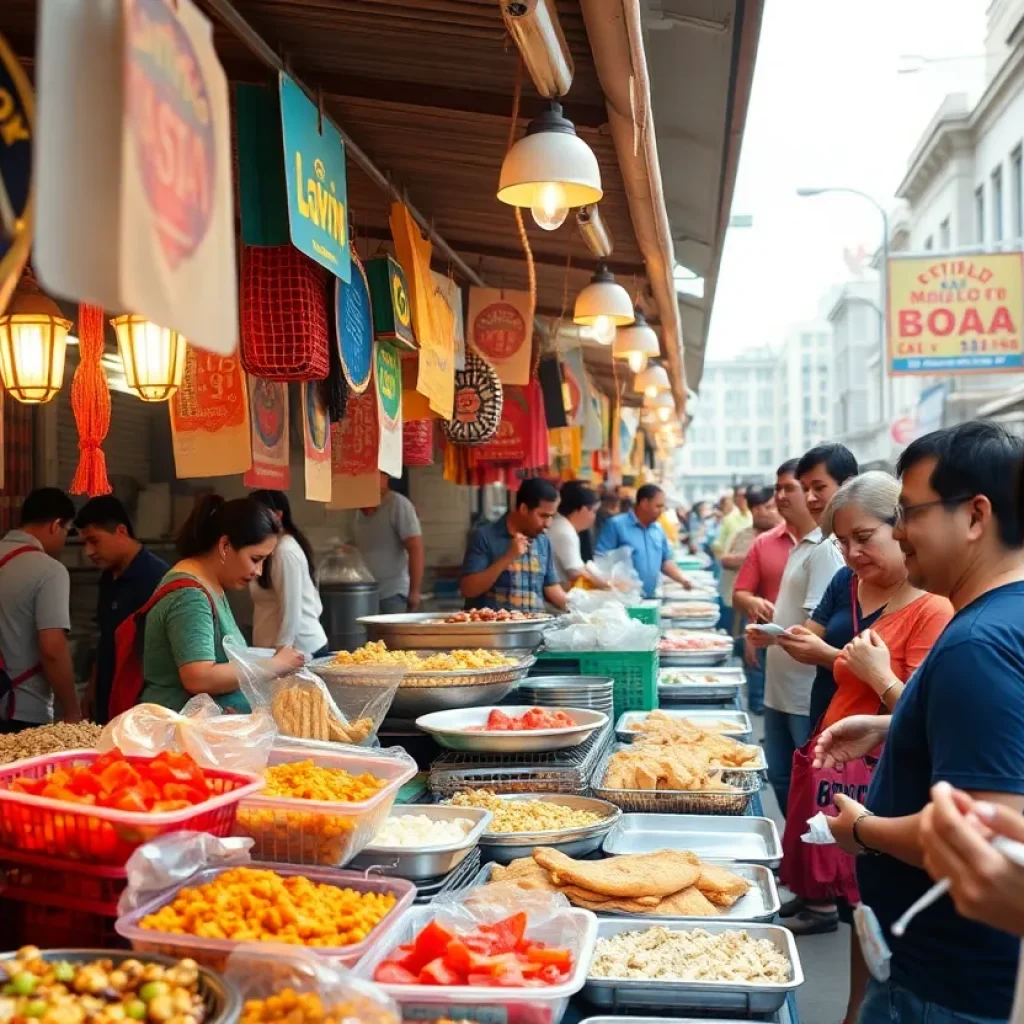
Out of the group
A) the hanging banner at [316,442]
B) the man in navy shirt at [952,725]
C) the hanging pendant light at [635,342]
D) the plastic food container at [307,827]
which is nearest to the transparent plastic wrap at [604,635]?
the hanging banner at [316,442]

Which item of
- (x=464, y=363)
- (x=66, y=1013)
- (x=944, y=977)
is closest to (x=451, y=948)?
(x=66, y=1013)

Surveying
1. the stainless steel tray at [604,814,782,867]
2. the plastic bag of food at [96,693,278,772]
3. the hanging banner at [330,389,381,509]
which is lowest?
the stainless steel tray at [604,814,782,867]

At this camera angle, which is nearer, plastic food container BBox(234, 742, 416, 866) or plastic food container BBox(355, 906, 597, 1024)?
plastic food container BBox(355, 906, 597, 1024)

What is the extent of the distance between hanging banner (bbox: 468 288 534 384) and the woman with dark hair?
1661mm

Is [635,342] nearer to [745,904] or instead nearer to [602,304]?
[602,304]

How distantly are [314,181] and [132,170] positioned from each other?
274cm

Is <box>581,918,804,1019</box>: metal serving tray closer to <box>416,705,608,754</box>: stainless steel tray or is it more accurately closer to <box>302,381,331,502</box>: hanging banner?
<box>416,705,608,754</box>: stainless steel tray

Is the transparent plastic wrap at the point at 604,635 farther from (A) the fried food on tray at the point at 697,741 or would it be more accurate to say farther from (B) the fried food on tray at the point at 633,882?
(B) the fried food on tray at the point at 633,882

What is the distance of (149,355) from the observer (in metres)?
3.93

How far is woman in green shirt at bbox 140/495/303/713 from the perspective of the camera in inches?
166

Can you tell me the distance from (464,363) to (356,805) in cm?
460

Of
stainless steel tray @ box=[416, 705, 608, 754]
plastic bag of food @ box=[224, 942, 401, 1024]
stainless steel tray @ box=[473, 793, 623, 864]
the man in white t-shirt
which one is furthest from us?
the man in white t-shirt

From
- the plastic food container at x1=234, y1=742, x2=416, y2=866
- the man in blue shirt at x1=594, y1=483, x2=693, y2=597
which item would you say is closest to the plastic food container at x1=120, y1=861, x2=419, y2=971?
the plastic food container at x1=234, y1=742, x2=416, y2=866

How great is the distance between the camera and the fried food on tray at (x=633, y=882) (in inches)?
116
